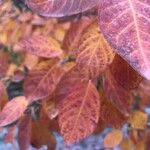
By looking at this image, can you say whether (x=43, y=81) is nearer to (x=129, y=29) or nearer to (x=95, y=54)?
(x=95, y=54)

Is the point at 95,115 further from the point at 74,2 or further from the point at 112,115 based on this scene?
the point at 74,2

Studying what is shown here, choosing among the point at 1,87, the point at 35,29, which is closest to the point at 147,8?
the point at 1,87

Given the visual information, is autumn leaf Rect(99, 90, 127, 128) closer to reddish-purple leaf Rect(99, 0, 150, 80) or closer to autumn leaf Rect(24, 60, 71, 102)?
autumn leaf Rect(24, 60, 71, 102)

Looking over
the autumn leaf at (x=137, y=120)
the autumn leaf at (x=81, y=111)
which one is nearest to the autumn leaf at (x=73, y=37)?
the autumn leaf at (x=81, y=111)

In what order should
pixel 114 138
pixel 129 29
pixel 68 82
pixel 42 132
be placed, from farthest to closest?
pixel 114 138, pixel 42 132, pixel 68 82, pixel 129 29

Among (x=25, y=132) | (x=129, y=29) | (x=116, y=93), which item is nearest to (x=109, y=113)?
(x=116, y=93)

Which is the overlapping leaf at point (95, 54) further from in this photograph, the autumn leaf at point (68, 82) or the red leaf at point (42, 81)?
the red leaf at point (42, 81)

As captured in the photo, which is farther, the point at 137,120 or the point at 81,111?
the point at 137,120
